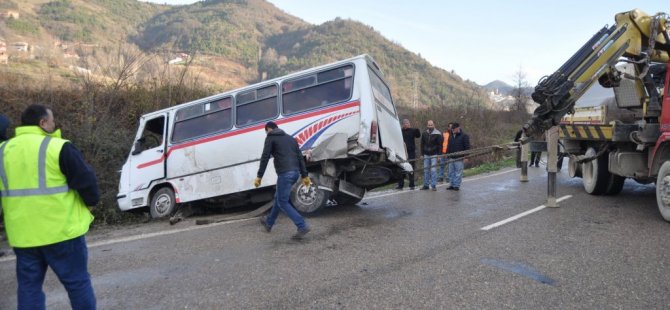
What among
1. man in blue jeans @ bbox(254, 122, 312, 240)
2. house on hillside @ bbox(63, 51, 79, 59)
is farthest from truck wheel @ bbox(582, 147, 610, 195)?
house on hillside @ bbox(63, 51, 79, 59)

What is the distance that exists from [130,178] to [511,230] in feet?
24.3

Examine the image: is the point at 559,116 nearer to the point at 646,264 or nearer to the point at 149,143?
the point at 646,264

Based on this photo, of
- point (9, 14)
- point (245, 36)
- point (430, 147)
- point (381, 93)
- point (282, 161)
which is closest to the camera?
point (282, 161)

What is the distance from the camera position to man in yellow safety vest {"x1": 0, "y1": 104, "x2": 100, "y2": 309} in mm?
2852

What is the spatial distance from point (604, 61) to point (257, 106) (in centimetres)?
583

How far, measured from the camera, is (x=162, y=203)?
8750mm

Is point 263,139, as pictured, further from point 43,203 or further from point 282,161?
point 43,203

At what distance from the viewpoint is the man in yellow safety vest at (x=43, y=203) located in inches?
112

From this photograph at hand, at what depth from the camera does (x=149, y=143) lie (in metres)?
9.23

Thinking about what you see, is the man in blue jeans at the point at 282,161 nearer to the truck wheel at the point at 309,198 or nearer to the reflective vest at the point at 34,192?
the truck wheel at the point at 309,198

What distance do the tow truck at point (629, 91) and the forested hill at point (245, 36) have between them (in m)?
24.4

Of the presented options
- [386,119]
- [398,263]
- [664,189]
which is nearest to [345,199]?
[386,119]

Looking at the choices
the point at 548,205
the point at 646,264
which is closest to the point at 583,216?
the point at 548,205

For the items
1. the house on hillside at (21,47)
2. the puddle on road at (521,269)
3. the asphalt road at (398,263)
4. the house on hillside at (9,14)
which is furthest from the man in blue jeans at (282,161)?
the house on hillside at (9,14)
